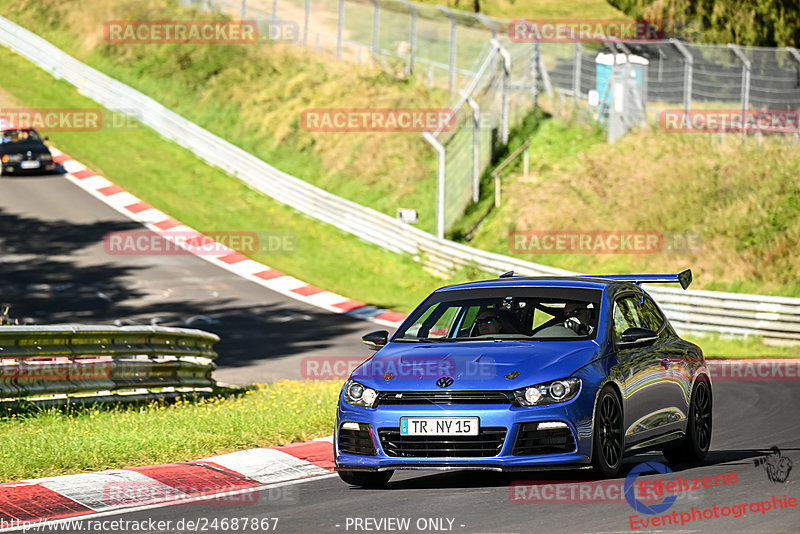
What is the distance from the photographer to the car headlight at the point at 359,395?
28.0ft

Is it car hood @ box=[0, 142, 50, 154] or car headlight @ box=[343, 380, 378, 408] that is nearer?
car headlight @ box=[343, 380, 378, 408]

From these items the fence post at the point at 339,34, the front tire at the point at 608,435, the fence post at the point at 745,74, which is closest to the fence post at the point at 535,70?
the fence post at the point at 745,74

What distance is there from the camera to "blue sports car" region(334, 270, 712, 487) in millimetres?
8188

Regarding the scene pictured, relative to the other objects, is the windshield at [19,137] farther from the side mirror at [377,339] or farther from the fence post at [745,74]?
the side mirror at [377,339]

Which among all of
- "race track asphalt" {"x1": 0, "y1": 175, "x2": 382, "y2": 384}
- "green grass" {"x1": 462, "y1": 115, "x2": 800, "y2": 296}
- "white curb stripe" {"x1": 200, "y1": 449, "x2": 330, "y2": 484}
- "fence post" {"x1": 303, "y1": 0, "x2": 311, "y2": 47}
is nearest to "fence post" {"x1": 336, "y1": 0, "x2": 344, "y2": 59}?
"fence post" {"x1": 303, "y1": 0, "x2": 311, "y2": 47}

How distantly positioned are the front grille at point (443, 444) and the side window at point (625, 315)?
1.62 meters

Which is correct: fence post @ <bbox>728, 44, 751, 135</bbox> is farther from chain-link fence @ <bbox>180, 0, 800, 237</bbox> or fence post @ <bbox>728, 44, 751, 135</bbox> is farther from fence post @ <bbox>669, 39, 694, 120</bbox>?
fence post @ <bbox>669, 39, 694, 120</bbox>

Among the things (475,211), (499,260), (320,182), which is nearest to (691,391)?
(499,260)

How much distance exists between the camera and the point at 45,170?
36656 millimetres

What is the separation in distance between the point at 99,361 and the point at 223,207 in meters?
22.4

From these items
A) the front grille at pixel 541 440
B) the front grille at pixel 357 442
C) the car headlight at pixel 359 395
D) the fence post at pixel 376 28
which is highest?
the fence post at pixel 376 28

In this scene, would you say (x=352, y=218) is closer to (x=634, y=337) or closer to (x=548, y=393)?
(x=634, y=337)

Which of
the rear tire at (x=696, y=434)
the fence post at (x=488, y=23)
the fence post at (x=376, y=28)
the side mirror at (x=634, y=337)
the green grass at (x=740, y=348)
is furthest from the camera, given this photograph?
the fence post at (x=376, y=28)

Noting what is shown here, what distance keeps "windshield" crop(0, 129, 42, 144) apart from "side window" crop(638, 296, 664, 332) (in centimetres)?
2961
